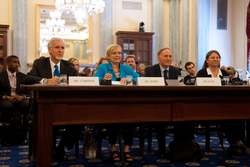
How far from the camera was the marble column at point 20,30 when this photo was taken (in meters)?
7.60

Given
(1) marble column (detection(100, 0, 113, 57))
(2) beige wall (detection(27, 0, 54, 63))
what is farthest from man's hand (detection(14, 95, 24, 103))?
(1) marble column (detection(100, 0, 113, 57))

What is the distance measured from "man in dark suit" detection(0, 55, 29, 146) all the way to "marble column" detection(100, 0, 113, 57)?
14.4 feet

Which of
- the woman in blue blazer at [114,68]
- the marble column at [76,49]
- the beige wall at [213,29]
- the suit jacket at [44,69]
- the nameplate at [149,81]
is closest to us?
the nameplate at [149,81]

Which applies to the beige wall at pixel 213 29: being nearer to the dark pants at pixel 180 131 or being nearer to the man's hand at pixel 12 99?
the man's hand at pixel 12 99

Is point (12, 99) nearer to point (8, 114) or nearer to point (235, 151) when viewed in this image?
point (8, 114)

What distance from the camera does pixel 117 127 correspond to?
2.71 meters

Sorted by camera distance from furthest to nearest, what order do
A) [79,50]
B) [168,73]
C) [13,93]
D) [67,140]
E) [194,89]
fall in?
[79,50]
[13,93]
[168,73]
[67,140]
[194,89]

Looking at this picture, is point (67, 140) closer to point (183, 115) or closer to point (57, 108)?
point (57, 108)

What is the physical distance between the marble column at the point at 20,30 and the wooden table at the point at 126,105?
19.0 feet

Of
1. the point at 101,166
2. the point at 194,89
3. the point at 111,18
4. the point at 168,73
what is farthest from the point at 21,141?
the point at 111,18

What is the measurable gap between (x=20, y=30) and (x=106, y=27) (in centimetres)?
245

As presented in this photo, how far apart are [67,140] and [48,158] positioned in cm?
75

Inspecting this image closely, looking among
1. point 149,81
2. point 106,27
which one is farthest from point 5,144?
point 106,27

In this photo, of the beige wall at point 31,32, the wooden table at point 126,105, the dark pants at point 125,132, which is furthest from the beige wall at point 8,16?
the wooden table at point 126,105
